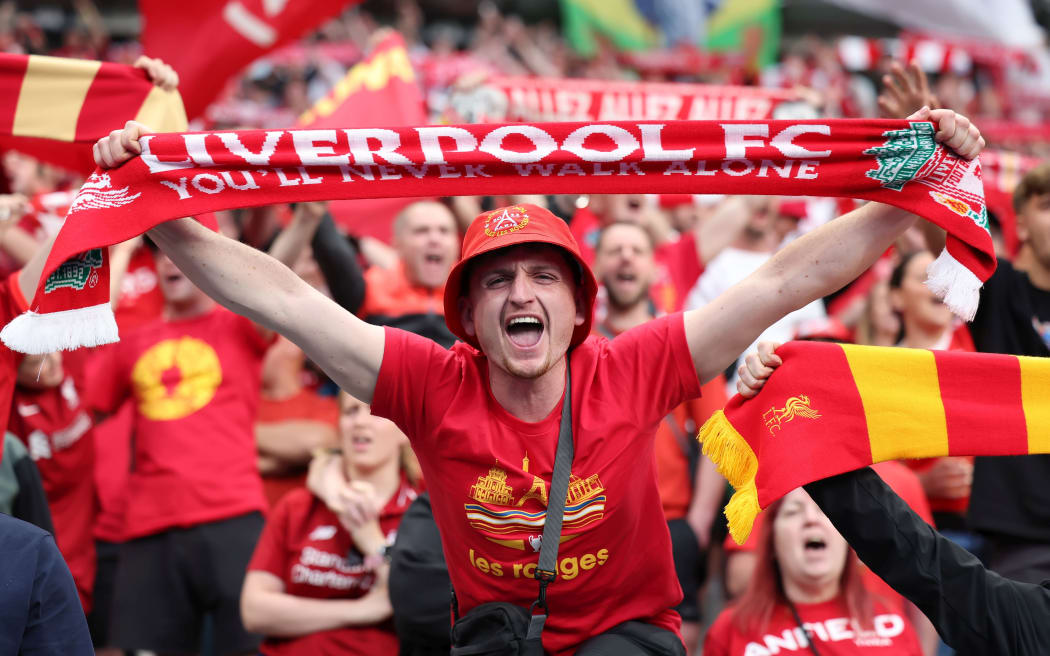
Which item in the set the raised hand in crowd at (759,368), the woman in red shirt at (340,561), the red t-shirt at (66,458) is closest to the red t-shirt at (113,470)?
the red t-shirt at (66,458)

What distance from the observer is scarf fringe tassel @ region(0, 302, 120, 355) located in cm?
326

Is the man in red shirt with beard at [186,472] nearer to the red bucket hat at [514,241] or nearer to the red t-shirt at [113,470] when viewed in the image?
the red t-shirt at [113,470]

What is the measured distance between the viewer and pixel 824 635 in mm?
4207

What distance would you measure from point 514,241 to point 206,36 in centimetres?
339

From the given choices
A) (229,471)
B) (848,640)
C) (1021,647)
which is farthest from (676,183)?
(229,471)

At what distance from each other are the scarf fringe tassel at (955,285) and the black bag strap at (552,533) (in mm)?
1118

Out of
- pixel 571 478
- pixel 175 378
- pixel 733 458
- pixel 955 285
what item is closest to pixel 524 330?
pixel 571 478

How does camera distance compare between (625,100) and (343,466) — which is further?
(625,100)

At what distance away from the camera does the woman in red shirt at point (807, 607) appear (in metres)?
4.19

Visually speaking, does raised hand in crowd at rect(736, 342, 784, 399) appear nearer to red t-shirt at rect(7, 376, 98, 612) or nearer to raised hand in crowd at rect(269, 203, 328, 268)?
raised hand in crowd at rect(269, 203, 328, 268)

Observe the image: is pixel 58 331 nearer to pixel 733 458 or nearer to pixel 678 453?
pixel 733 458

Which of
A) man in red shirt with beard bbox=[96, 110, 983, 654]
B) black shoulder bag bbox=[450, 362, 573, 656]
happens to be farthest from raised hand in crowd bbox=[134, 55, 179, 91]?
black shoulder bag bbox=[450, 362, 573, 656]

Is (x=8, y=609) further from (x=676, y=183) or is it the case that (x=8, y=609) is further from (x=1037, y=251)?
(x=1037, y=251)

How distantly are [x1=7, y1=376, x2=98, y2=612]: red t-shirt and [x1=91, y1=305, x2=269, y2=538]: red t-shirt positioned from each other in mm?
208
